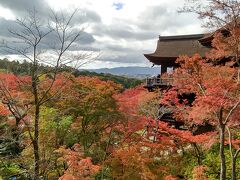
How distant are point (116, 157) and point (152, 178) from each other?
2.32 meters

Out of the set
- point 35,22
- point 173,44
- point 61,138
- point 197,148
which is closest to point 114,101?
point 61,138

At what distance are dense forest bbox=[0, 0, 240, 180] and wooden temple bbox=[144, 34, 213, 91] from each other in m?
5.72

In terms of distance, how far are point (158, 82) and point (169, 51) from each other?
401 cm

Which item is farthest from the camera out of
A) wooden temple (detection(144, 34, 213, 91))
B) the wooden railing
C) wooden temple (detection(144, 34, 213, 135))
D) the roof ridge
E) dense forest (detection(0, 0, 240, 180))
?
the roof ridge

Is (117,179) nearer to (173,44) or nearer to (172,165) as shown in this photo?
(172,165)

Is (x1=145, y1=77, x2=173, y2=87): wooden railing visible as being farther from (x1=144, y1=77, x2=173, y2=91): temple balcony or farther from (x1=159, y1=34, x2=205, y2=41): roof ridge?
(x1=159, y1=34, x2=205, y2=41): roof ridge

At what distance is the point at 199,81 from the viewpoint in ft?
53.7

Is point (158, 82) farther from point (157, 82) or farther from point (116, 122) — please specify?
point (116, 122)

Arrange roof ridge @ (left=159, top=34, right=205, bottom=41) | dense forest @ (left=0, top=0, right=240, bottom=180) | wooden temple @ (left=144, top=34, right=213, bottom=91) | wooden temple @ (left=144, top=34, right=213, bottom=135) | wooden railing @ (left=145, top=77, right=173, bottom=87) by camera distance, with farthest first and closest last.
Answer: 1. roof ridge @ (left=159, top=34, right=205, bottom=41)
2. wooden temple @ (left=144, top=34, right=213, bottom=91)
3. wooden railing @ (left=145, top=77, right=173, bottom=87)
4. wooden temple @ (left=144, top=34, right=213, bottom=135)
5. dense forest @ (left=0, top=0, right=240, bottom=180)

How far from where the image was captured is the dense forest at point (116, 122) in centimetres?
1430

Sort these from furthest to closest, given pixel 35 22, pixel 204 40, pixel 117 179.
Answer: pixel 204 40 → pixel 117 179 → pixel 35 22

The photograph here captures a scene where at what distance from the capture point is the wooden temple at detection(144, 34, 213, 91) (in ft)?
101

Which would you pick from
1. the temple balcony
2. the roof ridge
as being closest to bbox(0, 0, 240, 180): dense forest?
the temple balcony

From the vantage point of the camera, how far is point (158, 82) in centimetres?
3123
